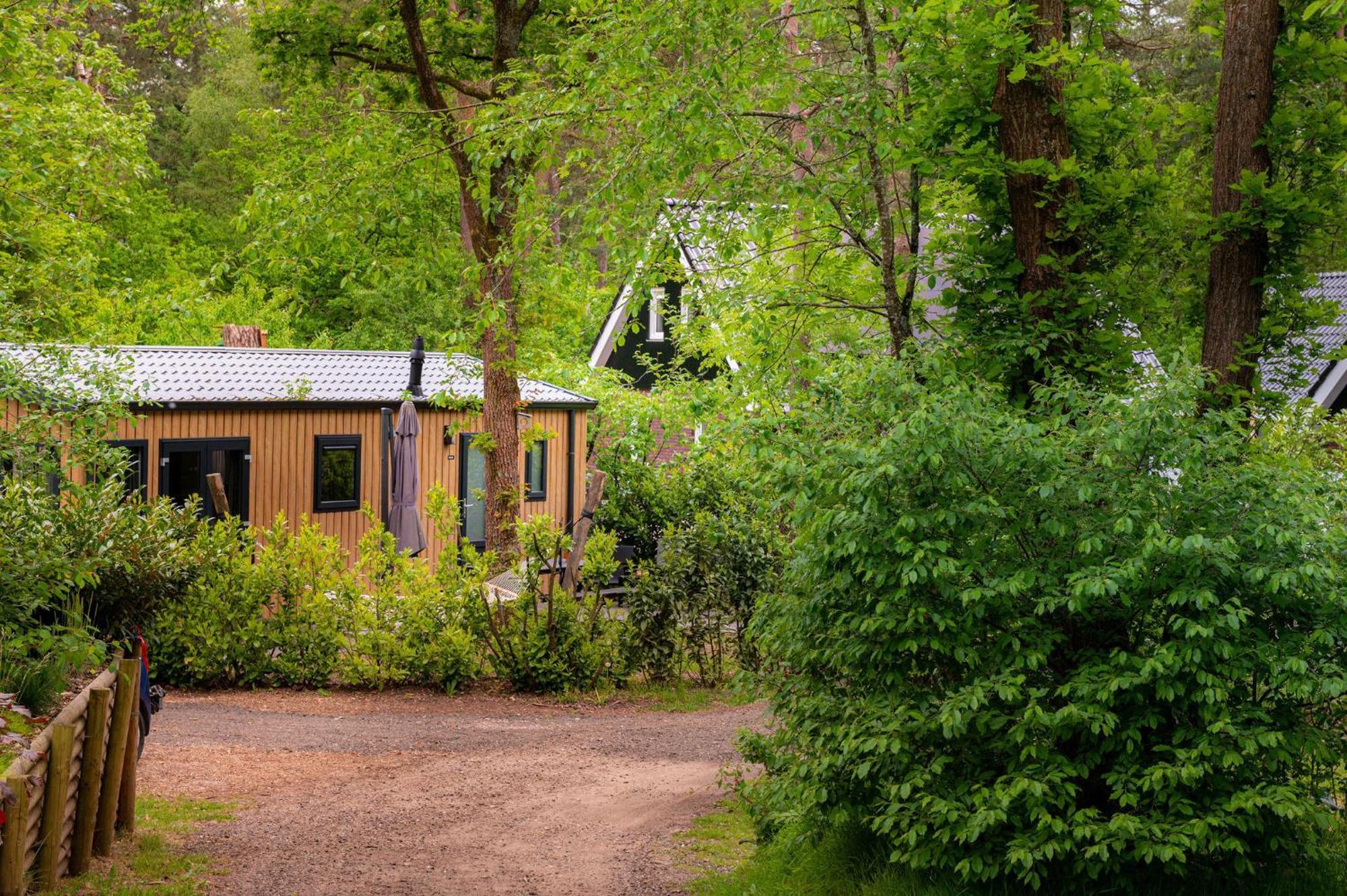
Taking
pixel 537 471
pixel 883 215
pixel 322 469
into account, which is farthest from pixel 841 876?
pixel 537 471

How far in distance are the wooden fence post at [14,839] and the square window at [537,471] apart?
589 inches

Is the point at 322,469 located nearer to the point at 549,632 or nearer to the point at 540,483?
the point at 540,483

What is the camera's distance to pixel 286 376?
1780 cm

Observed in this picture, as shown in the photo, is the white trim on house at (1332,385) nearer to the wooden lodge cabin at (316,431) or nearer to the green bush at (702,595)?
the wooden lodge cabin at (316,431)

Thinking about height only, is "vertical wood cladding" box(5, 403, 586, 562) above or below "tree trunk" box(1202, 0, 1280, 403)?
below

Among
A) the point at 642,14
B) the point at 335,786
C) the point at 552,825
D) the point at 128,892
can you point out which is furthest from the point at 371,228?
the point at 128,892

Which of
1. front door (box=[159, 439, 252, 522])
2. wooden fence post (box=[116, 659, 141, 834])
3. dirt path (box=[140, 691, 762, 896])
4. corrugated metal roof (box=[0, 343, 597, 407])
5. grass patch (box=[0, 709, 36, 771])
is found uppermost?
corrugated metal roof (box=[0, 343, 597, 407])

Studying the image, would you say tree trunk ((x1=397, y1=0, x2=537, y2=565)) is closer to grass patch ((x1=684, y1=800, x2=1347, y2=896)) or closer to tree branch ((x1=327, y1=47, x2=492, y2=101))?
tree branch ((x1=327, y1=47, x2=492, y2=101))

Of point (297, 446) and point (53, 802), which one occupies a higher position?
point (297, 446)

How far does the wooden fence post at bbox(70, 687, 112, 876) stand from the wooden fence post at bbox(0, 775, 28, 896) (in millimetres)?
846

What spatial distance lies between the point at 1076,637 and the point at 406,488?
11055 mm

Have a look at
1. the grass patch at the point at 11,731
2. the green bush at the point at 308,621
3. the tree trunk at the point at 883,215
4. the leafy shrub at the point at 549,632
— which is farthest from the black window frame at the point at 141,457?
the tree trunk at the point at 883,215

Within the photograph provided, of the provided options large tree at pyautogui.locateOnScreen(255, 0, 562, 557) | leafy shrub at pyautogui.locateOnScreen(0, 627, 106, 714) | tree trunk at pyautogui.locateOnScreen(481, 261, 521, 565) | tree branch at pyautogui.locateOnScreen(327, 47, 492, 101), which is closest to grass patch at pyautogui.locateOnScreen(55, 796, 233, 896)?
leafy shrub at pyautogui.locateOnScreen(0, 627, 106, 714)

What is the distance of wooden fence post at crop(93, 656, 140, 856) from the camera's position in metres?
6.50
